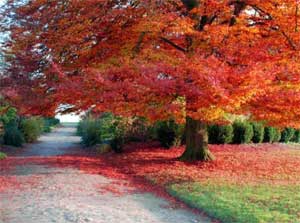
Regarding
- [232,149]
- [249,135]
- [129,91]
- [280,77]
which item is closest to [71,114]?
[129,91]

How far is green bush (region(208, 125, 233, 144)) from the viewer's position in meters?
23.4

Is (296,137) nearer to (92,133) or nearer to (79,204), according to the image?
(92,133)

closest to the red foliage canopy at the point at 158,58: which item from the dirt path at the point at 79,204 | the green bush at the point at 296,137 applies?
the dirt path at the point at 79,204

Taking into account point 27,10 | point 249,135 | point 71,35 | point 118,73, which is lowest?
point 249,135

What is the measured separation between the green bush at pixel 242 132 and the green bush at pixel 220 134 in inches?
21.8

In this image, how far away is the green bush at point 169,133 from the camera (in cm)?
2162

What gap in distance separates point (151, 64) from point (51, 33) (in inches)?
154

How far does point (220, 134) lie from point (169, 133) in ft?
10.4

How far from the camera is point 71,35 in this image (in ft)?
44.2

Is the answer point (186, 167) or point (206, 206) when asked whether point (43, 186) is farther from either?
point (186, 167)

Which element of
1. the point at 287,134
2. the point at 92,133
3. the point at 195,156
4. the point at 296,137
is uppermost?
the point at 287,134

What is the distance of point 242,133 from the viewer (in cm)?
2398

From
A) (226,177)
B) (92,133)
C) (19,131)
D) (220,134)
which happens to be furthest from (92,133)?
(226,177)

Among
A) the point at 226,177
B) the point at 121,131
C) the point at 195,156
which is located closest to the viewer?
the point at 226,177
